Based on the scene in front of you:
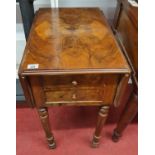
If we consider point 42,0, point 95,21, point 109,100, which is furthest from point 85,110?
point 42,0

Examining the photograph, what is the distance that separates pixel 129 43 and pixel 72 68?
1.54 ft

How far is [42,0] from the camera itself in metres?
1.54

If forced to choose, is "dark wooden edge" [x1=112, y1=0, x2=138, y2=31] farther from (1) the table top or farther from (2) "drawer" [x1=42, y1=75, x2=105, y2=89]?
(2) "drawer" [x1=42, y1=75, x2=105, y2=89]

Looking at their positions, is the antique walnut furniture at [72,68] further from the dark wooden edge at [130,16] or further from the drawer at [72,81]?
the dark wooden edge at [130,16]

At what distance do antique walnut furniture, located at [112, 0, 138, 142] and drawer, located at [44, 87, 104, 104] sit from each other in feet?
0.60

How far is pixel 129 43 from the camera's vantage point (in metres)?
1.19

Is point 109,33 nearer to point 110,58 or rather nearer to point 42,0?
point 110,58

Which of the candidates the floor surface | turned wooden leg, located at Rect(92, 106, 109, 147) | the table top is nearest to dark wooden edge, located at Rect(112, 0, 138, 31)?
the table top

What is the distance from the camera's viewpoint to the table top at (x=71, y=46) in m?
0.89

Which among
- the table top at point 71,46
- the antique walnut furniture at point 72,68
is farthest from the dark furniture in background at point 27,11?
the antique walnut furniture at point 72,68

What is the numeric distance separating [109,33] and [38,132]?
790 millimetres

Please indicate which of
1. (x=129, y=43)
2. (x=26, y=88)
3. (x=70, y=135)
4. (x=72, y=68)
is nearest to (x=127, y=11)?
(x=129, y=43)

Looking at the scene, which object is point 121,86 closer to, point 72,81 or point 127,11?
point 72,81

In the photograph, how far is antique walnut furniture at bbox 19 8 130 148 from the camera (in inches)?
35.0
